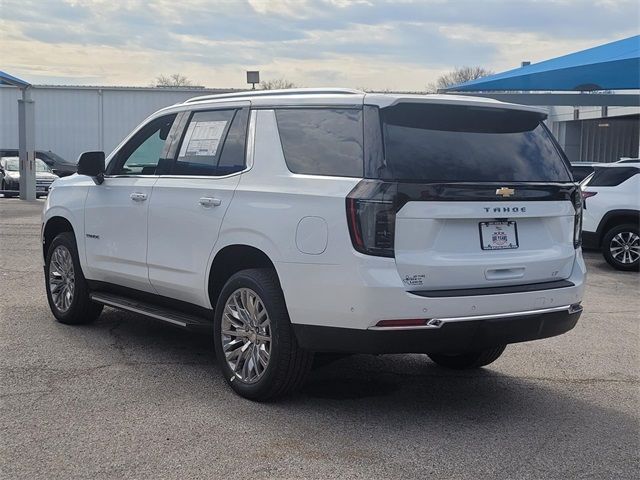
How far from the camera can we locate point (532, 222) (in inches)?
188

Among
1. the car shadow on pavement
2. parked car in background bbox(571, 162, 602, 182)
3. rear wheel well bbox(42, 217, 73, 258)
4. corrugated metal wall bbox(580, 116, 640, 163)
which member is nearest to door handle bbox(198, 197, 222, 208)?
the car shadow on pavement

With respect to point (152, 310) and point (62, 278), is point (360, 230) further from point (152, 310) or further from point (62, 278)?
point (62, 278)

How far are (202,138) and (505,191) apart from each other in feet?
7.41

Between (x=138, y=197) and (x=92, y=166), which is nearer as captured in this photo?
(x=138, y=197)

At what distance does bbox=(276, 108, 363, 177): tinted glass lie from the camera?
451cm

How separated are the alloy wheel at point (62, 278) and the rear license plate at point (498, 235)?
152 inches

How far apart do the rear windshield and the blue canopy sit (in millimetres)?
10269

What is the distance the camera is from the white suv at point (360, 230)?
14.1ft

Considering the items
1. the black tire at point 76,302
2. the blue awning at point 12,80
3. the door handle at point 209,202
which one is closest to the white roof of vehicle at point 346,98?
the door handle at point 209,202

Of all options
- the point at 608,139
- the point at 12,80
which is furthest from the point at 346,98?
the point at 608,139

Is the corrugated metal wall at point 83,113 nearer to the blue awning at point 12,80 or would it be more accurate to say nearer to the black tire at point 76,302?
the blue awning at point 12,80

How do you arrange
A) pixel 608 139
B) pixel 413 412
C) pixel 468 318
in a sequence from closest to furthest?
pixel 468 318, pixel 413 412, pixel 608 139

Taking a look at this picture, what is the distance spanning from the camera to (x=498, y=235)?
460cm

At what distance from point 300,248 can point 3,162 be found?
24133 millimetres
